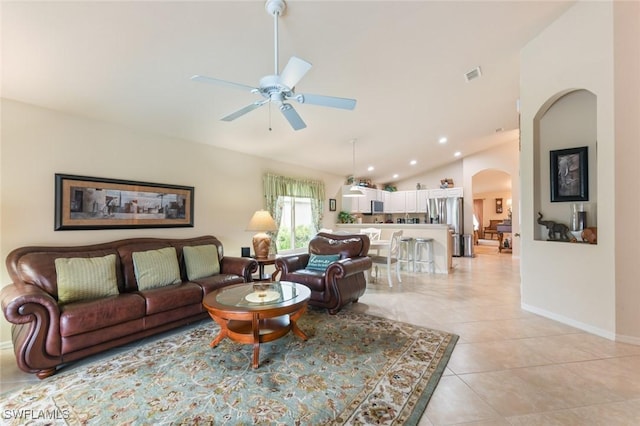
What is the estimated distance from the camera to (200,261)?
3609 millimetres

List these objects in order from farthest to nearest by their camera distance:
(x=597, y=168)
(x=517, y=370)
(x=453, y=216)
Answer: (x=453, y=216)
(x=597, y=168)
(x=517, y=370)

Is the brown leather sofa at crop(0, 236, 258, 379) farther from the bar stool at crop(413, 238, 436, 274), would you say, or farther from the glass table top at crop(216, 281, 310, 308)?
the bar stool at crop(413, 238, 436, 274)

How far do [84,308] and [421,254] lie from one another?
6.12 meters

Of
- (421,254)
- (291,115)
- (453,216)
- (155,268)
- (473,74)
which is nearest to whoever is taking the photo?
(291,115)

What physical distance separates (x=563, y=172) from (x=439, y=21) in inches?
94.2

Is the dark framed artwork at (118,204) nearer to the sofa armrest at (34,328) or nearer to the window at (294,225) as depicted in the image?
the sofa armrest at (34,328)

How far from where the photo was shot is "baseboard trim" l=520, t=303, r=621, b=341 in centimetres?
272

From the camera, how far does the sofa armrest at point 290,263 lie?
12.9ft

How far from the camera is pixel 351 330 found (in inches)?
117

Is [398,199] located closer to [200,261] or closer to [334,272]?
[334,272]

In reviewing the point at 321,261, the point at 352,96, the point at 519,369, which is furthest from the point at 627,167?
the point at 321,261

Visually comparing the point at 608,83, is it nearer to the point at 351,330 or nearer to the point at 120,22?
the point at 351,330

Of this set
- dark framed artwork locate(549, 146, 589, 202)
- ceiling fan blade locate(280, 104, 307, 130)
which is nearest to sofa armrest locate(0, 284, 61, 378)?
ceiling fan blade locate(280, 104, 307, 130)

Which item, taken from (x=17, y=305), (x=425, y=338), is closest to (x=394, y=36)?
(x=425, y=338)
